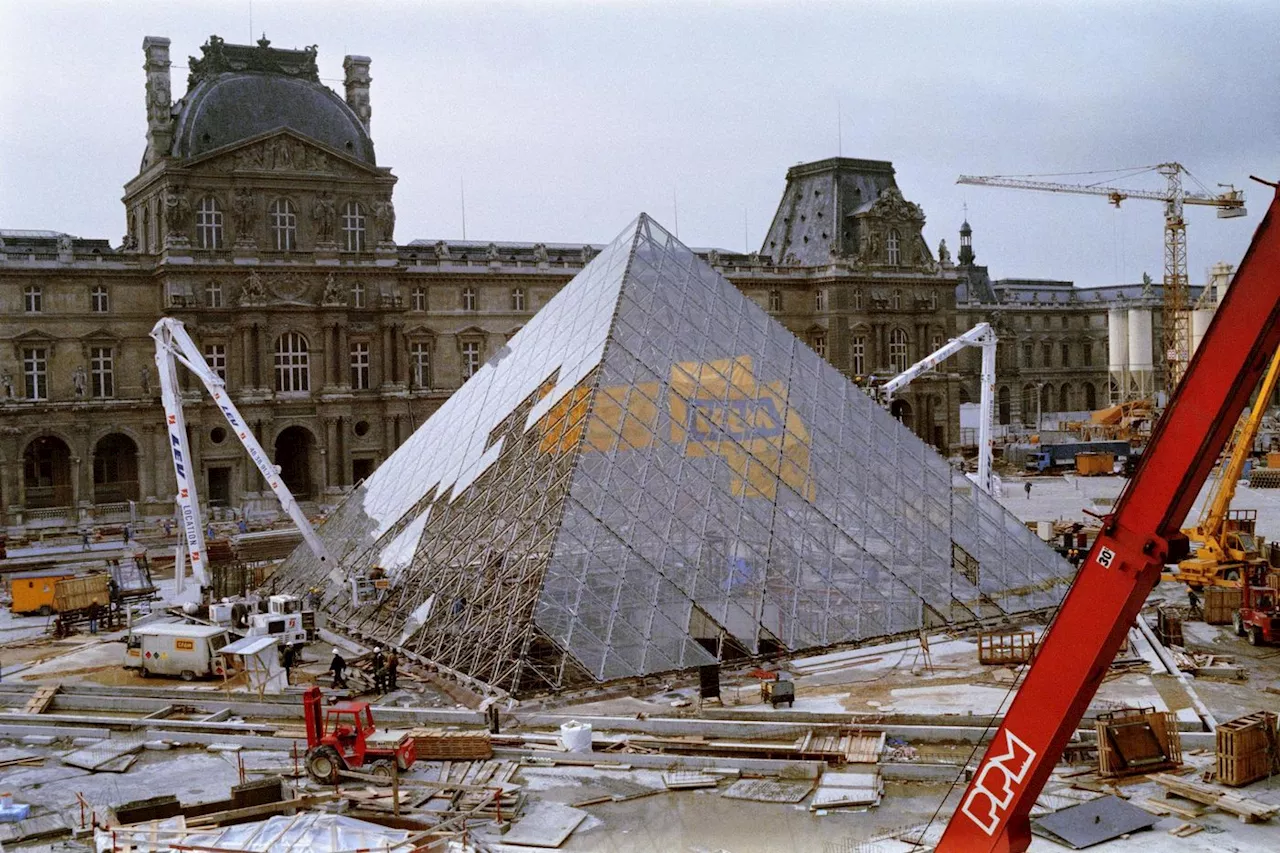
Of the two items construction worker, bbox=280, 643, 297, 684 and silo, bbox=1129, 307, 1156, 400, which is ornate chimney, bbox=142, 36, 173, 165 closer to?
construction worker, bbox=280, 643, 297, 684

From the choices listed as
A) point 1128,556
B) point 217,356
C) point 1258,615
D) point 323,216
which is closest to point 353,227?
point 323,216

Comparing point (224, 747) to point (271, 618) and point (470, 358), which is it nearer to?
point (271, 618)

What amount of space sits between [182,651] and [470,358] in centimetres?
3691

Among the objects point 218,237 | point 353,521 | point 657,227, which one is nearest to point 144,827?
point 353,521

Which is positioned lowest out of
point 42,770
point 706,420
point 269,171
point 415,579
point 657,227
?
point 42,770

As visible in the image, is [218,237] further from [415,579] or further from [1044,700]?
[1044,700]

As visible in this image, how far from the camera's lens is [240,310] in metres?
56.5

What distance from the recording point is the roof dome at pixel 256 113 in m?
57.2

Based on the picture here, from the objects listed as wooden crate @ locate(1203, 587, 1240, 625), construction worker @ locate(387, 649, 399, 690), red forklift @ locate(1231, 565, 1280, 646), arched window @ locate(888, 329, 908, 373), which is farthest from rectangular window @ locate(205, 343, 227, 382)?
red forklift @ locate(1231, 565, 1280, 646)

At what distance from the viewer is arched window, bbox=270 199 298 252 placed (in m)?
57.8

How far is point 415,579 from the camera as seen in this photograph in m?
29.6

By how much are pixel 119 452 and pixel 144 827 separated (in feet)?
147

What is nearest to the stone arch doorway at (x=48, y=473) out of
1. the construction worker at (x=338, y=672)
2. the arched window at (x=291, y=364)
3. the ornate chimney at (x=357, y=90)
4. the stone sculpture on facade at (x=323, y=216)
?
the arched window at (x=291, y=364)

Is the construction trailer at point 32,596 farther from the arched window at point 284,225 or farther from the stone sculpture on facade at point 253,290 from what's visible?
the arched window at point 284,225
